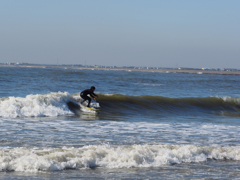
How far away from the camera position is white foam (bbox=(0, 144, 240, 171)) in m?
8.08

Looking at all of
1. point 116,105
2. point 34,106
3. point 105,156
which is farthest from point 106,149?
point 116,105

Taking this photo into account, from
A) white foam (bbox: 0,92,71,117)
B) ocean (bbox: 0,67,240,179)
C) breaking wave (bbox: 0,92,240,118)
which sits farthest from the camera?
breaking wave (bbox: 0,92,240,118)

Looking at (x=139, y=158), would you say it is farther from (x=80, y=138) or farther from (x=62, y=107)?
(x=62, y=107)

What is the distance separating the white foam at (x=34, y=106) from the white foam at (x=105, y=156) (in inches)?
344

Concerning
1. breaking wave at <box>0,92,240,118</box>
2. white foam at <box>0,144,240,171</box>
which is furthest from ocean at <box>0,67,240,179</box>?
breaking wave at <box>0,92,240,118</box>

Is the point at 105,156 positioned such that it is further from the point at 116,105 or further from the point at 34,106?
the point at 116,105

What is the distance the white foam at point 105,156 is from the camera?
8.08 metres

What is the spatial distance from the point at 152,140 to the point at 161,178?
441cm

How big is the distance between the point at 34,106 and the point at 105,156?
1090 centimetres

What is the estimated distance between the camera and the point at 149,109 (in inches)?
969

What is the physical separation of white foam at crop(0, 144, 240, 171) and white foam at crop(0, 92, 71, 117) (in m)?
8.74

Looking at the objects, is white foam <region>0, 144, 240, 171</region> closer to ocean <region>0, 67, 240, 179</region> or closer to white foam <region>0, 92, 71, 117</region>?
ocean <region>0, 67, 240, 179</region>

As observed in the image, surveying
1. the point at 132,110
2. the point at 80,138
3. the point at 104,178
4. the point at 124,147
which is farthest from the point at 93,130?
the point at 132,110

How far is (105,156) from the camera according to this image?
364 inches
